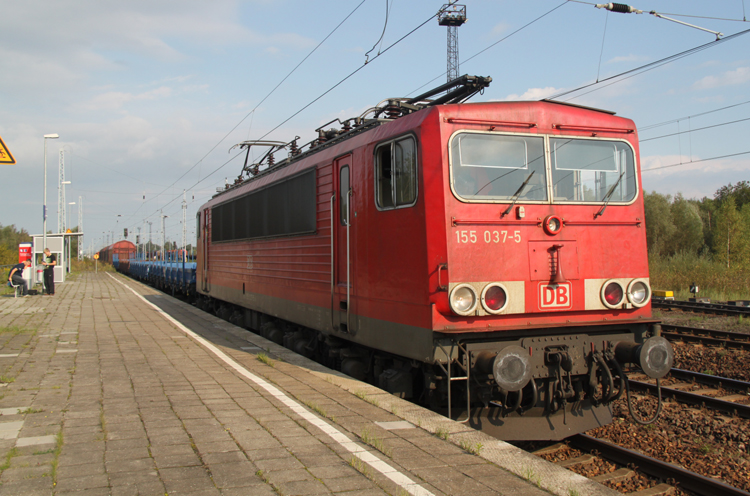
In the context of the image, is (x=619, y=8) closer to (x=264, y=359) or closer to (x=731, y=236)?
(x=264, y=359)

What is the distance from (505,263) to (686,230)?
3865cm

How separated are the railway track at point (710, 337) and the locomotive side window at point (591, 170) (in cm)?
598

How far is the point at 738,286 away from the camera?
69.6 ft

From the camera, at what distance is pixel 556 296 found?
548cm

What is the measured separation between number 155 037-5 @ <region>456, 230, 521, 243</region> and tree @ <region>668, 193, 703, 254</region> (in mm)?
37181

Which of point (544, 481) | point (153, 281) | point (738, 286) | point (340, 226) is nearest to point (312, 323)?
point (340, 226)

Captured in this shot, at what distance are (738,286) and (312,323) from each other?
766 inches

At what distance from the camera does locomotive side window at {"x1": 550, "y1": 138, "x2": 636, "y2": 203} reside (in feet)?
18.9

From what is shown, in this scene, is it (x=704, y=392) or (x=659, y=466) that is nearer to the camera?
(x=659, y=466)

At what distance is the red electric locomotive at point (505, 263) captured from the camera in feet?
17.2

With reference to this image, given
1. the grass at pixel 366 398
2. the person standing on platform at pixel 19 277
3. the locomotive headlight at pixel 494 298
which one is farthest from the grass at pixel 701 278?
the person standing on platform at pixel 19 277

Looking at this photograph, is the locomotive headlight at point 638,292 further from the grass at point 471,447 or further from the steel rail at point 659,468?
the grass at point 471,447

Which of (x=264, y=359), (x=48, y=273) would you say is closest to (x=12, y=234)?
(x=48, y=273)

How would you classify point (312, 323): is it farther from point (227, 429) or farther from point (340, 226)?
point (227, 429)
